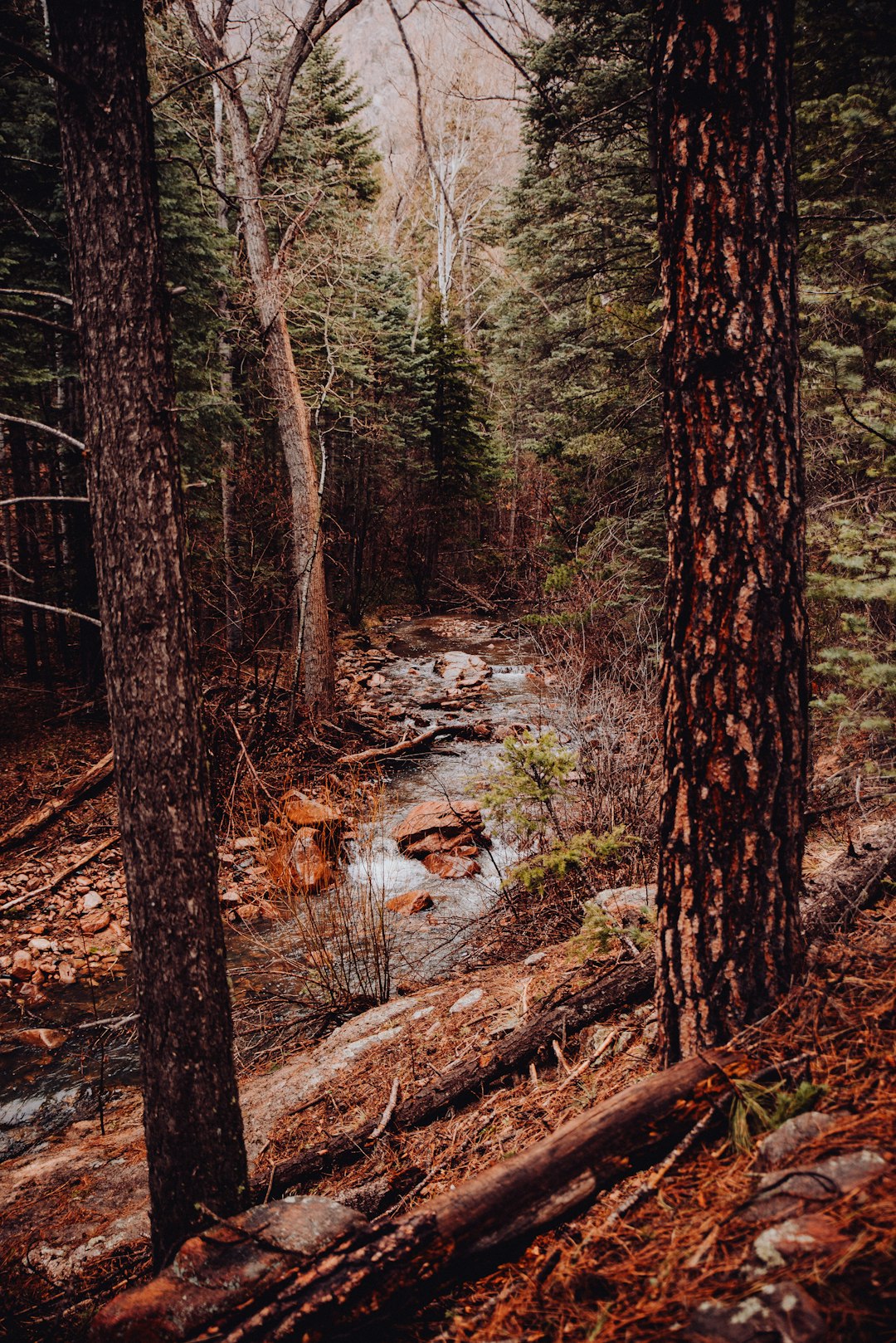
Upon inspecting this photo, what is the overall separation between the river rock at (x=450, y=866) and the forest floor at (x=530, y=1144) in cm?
155

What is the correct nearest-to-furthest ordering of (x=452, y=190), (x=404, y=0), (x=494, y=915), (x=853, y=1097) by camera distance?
(x=853, y=1097), (x=404, y=0), (x=494, y=915), (x=452, y=190)

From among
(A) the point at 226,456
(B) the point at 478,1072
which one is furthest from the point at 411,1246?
(A) the point at 226,456

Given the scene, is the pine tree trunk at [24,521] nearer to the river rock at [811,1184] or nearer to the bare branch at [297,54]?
the bare branch at [297,54]

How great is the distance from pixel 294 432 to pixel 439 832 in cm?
631

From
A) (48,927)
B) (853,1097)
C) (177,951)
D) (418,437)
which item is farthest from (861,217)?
(418,437)

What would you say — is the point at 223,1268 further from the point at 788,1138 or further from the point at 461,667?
the point at 461,667

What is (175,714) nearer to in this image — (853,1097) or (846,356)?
(853,1097)

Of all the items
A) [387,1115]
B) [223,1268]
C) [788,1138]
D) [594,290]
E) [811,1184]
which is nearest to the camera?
[811,1184]

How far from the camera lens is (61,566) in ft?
31.0

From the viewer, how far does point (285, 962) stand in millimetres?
5016

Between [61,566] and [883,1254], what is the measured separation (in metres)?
10.7

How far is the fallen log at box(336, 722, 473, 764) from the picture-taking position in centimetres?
896

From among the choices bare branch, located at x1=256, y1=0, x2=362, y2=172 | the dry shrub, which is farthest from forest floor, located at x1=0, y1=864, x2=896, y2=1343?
bare branch, located at x1=256, y1=0, x2=362, y2=172

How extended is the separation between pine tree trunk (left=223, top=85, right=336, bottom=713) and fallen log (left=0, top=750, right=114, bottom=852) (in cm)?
304
